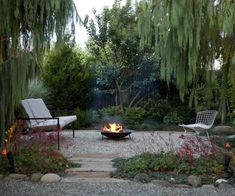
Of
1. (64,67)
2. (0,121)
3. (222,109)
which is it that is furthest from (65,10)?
(64,67)

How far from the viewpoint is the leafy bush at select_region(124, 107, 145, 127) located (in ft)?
42.0

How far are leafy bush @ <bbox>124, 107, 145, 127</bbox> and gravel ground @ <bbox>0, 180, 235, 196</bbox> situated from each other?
24.9 ft

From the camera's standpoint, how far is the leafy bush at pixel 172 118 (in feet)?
42.6

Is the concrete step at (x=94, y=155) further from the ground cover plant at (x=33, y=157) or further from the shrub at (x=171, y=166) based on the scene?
the shrub at (x=171, y=166)

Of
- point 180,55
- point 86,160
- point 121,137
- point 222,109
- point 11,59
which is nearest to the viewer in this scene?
point 180,55

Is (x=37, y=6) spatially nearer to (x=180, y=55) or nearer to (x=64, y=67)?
(x=180, y=55)

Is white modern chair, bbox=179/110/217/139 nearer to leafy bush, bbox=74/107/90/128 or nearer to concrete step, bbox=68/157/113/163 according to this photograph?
concrete step, bbox=68/157/113/163

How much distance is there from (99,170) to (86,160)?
0.95 meters

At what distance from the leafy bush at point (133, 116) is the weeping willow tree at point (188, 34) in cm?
905

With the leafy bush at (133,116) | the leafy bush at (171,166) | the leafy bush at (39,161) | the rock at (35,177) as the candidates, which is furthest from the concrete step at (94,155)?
the leafy bush at (133,116)

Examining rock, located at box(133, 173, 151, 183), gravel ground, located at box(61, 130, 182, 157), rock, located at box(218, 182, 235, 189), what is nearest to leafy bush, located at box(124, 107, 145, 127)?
gravel ground, located at box(61, 130, 182, 157)

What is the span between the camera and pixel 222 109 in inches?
163

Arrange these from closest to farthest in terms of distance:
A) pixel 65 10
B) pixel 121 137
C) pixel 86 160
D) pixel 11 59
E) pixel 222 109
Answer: pixel 65 10, pixel 222 109, pixel 11 59, pixel 86 160, pixel 121 137

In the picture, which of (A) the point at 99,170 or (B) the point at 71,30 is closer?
(B) the point at 71,30
